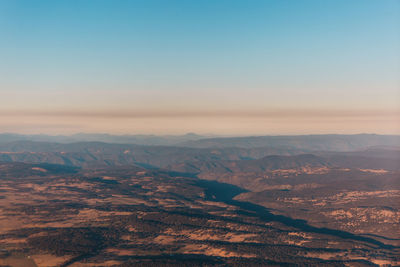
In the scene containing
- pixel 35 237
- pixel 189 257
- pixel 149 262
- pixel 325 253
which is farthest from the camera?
pixel 35 237

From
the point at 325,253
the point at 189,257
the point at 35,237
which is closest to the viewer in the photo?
the point at 189,257

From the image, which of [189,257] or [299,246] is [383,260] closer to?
[299,246]

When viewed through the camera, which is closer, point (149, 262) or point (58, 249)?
point (149, 262)

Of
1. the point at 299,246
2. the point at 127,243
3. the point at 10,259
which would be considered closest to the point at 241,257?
the point at 299,246

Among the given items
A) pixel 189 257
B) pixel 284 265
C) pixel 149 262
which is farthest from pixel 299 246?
pixel 149 262

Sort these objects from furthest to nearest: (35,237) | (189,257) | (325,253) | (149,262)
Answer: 1. (35,237)
2. (325,253)
3. (189,257)
4. (149,262)

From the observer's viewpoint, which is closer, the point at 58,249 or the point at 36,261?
the point at 36,261

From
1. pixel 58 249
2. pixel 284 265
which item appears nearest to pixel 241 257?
pixel 284 265

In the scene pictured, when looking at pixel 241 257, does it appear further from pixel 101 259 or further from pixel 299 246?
pixel 101 259
